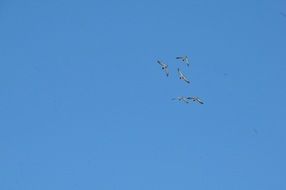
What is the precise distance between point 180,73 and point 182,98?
868 mm

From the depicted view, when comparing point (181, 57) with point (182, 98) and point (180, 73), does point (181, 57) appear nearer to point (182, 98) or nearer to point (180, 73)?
point (180, 73)

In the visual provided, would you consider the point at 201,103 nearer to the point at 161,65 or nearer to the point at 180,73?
the point at 180,73

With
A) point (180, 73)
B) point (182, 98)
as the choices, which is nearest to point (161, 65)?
point (180, 73)

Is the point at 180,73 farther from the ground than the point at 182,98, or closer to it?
farther from the ground

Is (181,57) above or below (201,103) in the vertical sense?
above

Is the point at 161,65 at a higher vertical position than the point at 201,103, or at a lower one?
higher

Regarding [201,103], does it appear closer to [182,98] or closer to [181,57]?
[182,98]

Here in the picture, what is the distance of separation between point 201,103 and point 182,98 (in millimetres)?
765

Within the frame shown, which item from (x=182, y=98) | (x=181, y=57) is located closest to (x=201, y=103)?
(x=182, y=98)

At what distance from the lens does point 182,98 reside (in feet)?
32.7

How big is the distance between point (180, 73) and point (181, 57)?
567 millimetres

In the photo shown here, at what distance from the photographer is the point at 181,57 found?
9.95m

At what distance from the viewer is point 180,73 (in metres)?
9.87
